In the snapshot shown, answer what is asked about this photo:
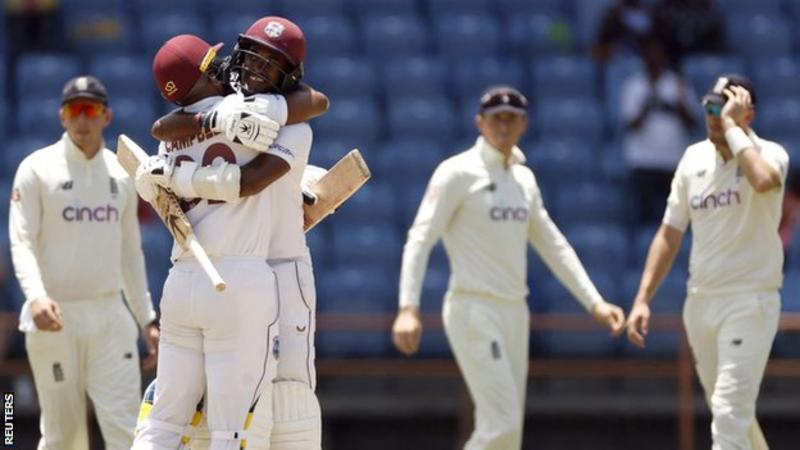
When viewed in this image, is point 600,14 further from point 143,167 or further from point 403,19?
point 143,167

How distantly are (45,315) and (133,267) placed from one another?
76 cm

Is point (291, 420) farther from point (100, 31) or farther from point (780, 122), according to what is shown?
point (100, 31)

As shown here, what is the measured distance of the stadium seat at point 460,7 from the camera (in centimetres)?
1554

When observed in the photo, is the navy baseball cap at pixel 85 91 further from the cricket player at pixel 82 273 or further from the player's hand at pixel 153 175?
the player's hand at pixel 153 175

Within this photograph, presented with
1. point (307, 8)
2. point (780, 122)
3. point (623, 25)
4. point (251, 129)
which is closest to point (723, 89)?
point (251, 129)

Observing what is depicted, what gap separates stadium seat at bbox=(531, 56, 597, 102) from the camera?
1475 centimetres

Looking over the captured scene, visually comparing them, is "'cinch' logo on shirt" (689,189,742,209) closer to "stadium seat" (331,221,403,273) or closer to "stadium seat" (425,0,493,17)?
"stadium seat" (331,221,403,273)

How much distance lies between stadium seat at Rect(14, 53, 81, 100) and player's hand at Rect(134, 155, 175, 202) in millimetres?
8092

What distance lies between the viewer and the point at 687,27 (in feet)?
49.4

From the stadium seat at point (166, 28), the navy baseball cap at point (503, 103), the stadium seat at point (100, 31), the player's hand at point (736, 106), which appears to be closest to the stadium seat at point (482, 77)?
the stadium seat at point (166, 28)

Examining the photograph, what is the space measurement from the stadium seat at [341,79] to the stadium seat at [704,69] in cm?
255

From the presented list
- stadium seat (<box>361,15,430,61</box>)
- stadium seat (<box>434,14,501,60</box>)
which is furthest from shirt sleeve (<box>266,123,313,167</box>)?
stadium seat (<box>434,14,501,60</box>)

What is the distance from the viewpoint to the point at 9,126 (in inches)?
575

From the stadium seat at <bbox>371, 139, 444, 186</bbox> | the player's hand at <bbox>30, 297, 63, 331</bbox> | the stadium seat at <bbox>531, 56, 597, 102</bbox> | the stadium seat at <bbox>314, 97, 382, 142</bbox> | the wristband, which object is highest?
the stadium seat at <bbox>531, 56, 597, 102</bbox>
